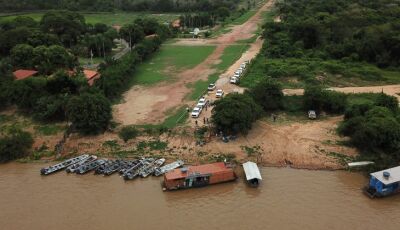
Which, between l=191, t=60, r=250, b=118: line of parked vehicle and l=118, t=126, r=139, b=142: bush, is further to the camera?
l=191, t=60, r=250, b=118: line of parked vehicle

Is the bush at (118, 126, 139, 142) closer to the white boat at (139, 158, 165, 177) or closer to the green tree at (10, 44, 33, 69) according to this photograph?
the white boat at (139, 158, 165, 177)

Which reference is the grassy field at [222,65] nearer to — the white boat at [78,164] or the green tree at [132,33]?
the green tree at [132,33]

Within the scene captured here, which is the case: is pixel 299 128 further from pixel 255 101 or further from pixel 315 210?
pixel 315 210

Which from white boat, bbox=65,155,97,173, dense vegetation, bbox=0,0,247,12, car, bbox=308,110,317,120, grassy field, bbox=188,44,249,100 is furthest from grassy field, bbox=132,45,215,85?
dense vegetation, bbox=0,0,247,12

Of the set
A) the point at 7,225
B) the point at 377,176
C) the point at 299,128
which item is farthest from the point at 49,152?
the point at 377,176

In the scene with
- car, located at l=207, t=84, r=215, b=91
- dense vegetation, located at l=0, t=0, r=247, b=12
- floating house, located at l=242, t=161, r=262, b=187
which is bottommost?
→ floating house, located at l=242, t=161, r=262, b=187

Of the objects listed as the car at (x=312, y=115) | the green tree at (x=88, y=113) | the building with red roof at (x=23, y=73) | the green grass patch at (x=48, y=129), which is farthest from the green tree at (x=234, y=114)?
the building with red roof at (x=23, y=73)
